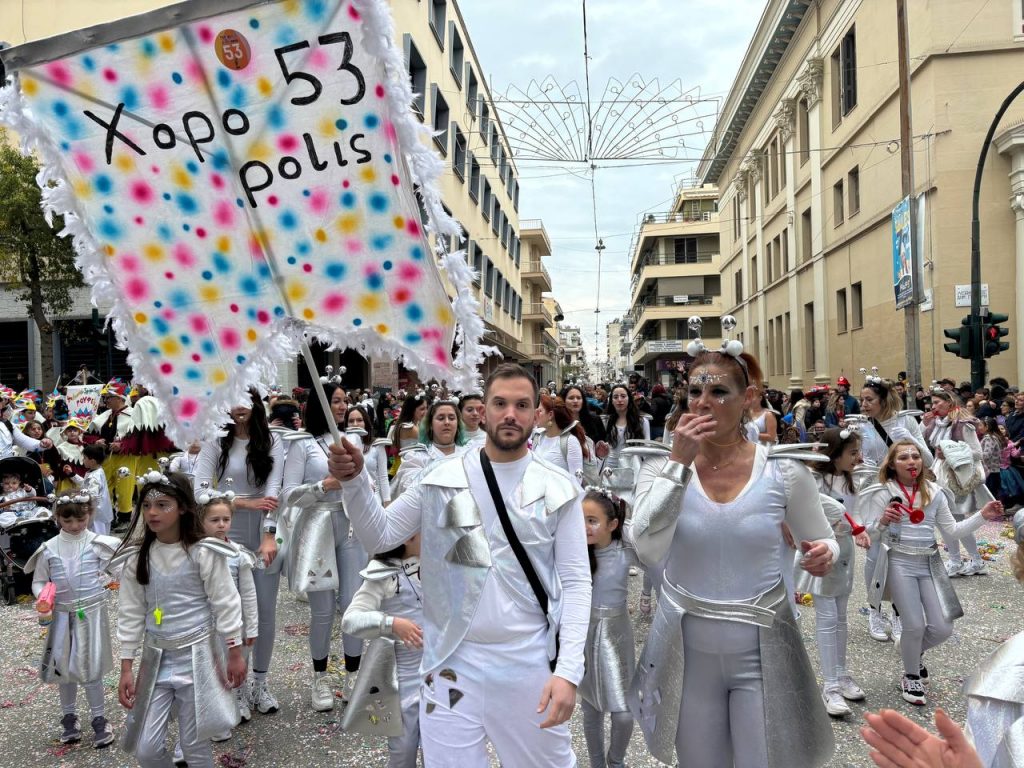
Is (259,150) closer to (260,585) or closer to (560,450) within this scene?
A: (260,585)

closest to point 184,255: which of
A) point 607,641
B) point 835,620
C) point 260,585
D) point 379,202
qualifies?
point 379,202

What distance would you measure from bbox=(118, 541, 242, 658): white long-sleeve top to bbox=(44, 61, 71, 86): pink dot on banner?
A: 92.3 inches

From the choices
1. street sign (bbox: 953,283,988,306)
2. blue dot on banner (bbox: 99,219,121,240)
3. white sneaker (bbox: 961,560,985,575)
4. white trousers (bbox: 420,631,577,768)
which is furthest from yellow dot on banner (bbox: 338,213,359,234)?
street sign (bbox: 953,283,988,306)

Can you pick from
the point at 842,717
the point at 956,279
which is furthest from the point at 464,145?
the point at 842,717

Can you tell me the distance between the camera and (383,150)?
2.45 meters

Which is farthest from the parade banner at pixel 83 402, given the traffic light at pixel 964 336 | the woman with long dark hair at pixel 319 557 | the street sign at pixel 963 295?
the street sign at pixel 963 295

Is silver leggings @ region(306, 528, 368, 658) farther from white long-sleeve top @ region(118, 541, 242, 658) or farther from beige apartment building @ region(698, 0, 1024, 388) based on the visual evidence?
beige apartment building @ region(698, 0, 1024, 388)

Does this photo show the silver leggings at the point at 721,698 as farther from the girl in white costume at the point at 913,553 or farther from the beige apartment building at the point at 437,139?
the beige apartment building at the point at 437,139

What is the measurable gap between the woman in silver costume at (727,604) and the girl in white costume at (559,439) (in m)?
4.36

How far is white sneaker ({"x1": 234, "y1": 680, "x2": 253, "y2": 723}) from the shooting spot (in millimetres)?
4676

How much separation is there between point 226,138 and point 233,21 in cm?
34

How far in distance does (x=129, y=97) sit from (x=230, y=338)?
0.77 m

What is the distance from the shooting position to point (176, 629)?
366 centimetres

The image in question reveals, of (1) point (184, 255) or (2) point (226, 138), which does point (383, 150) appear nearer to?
(2) point (226, 138)
